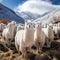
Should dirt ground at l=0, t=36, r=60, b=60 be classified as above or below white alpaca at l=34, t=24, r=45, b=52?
below

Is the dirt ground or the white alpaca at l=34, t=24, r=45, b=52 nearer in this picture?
the dirt ground

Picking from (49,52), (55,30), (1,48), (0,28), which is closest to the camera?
(49,52)

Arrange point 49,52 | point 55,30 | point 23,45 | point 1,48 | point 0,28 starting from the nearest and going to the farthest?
point 23,45
point 49,52
point 1,48
point 55,30
point 0,28

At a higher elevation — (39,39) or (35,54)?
(39,39)

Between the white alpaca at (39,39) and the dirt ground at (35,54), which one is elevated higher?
the white alpaca at (39,39)

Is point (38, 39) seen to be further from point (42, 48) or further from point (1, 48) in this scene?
point (1, 48)

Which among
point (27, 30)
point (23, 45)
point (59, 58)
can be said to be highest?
point (27, 30)

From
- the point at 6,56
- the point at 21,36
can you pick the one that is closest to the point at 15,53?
the point at 6,56

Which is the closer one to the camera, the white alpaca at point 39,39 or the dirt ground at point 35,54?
the dirt ground at point 35,54

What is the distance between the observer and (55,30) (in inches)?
1044

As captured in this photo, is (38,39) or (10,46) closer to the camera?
(38,39)

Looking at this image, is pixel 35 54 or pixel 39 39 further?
pixel 39 39

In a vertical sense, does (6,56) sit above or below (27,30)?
below

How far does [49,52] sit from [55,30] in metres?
8.11
